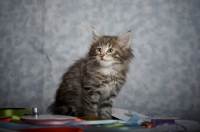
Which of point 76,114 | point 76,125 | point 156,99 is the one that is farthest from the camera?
point 156,99

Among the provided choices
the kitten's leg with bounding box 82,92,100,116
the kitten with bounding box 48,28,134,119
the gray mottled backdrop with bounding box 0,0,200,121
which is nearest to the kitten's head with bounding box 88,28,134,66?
the kitten with bounding box 48,28,134,119

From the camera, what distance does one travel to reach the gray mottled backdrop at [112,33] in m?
2.14

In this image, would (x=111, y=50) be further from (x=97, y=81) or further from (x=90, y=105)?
(x=90, y=105)

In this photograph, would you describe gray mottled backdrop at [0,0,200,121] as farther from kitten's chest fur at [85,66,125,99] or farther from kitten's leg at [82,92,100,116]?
kitten's leg at [82,92,100,116]

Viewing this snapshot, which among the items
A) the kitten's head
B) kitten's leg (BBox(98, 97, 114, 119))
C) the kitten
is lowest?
kitten's leg (BBox(98, 97, 114, 119))

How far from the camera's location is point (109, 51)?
1.73 metres

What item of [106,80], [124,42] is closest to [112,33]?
[124,42]

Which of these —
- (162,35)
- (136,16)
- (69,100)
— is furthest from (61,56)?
(162,35)

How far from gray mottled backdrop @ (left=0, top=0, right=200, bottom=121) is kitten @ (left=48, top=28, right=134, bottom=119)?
0.34 meters

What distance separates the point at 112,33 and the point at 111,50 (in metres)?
0.48

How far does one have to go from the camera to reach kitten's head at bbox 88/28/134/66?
171cm

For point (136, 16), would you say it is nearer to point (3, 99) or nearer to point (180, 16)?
point (180, 16)

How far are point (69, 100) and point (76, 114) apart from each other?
0.32 ft

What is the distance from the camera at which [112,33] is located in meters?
2.19
